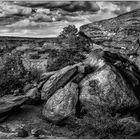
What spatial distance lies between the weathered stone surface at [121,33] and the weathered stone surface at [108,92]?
6.24 m

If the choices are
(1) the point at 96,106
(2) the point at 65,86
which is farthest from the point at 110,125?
(2) the point at 65,86

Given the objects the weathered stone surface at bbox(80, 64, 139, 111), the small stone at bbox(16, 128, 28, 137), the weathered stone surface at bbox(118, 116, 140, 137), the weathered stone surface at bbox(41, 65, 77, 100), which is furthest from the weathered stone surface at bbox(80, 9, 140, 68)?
the small stone at bbox(16, 128, 28, 137)

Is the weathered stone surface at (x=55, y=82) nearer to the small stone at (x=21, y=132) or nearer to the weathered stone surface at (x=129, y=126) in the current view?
the small stone at (x=21, y=132)

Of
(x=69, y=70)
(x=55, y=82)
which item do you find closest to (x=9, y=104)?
(x=55, y=82)

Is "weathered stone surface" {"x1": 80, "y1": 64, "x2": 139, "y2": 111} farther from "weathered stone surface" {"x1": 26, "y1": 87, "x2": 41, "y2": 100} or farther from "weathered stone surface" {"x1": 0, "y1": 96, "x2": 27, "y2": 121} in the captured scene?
"weathered stone surface" {"x1": 0, "y1": 96, "x2": 27, "y2": 121}

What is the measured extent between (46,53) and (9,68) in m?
4.36

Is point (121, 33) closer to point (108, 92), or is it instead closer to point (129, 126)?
point (108, 92)

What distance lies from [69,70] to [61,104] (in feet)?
10.3

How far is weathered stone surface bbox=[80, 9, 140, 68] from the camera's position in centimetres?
2595

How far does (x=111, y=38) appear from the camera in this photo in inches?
1045

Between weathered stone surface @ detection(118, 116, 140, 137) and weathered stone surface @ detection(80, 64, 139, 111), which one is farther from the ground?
weathered stone surface @ detection(80, 64, 139, 111)

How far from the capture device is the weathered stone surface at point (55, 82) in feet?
68.3

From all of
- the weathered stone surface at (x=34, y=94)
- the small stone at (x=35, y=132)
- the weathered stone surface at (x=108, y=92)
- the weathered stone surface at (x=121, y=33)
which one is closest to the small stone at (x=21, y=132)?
the small stone at (x=35, y=132)

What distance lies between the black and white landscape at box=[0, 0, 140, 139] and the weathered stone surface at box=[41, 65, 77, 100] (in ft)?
0.22
